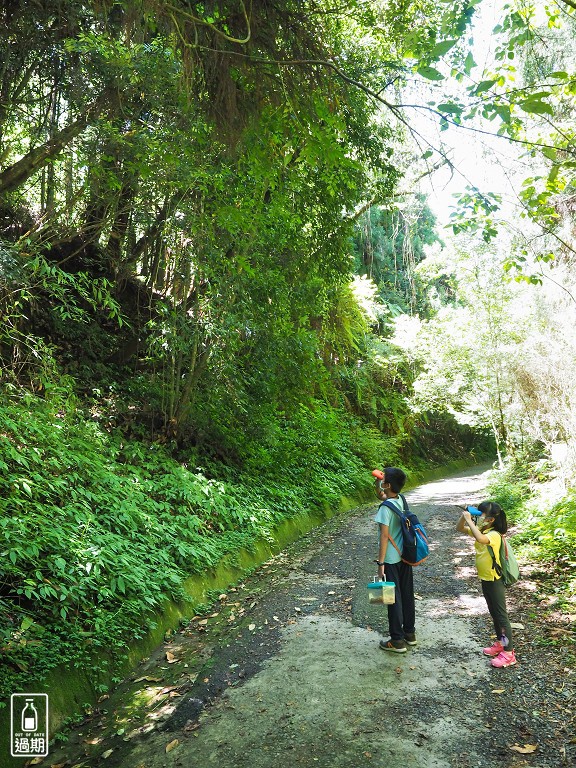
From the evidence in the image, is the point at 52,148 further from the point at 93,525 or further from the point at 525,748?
the point at 525,748

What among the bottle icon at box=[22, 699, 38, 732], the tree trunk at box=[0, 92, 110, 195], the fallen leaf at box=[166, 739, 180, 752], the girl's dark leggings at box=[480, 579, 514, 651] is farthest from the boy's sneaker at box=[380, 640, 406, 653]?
the tree trunk at box=[0, 92, 110, 195]

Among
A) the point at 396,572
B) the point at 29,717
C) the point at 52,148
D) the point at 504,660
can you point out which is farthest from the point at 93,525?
the point at 52,148

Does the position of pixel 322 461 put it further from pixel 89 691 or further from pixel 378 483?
pixel 89 691

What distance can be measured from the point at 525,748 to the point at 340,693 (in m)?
1.29

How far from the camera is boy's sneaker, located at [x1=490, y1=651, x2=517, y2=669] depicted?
14.6ft

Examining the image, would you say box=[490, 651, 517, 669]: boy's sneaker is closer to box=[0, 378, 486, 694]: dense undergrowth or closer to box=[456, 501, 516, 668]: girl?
box=[456, 501, 516, 668]: girl

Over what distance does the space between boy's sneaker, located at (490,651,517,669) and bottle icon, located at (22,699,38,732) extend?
11.1 ft

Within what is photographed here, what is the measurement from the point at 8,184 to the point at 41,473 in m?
4.26

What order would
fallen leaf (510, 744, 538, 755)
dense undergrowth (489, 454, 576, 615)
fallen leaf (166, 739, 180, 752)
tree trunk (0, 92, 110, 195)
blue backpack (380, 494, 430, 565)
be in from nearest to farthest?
fallen leaf (510, 744, 538, 755) → fallen leaf (166, 739, 180, 752) → blue backpack (380, 494, 430, 565) → dense undergrowth (489, 454, 576, 615) → tree trunk (0, 92, 110, 195)

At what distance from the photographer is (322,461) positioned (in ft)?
47.3

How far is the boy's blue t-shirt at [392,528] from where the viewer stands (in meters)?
4.92

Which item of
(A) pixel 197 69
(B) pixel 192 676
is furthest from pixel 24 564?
(A) pixel 197 69

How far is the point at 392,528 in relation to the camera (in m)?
4.97

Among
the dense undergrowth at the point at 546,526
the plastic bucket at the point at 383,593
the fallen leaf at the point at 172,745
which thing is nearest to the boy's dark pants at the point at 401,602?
the plastic bucket at the point at 383,593
